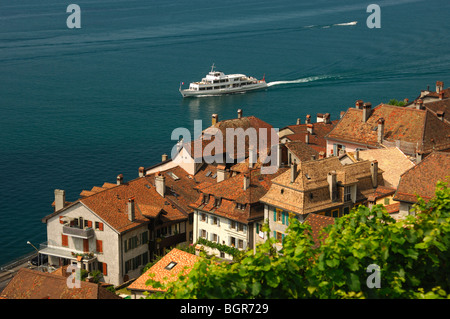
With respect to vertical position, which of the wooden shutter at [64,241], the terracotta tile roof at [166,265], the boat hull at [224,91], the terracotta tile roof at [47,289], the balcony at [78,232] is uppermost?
the boat hull at [224,91]

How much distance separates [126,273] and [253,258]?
42490 mm

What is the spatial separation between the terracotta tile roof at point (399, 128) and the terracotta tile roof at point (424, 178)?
1636 cm

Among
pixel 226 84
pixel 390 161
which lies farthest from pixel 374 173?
pixel 226 84

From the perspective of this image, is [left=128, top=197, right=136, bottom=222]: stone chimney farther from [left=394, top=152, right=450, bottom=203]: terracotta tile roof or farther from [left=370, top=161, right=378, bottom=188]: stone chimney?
[left=394, top=152, right=450, bottom=203]: terracotta tile roof

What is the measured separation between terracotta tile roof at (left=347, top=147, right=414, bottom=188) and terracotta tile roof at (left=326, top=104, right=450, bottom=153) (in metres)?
5.13

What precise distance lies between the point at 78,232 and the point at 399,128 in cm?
3365

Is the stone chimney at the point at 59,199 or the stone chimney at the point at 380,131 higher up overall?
the stone chimney at the point at 380,131

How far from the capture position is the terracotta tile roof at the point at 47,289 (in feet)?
141

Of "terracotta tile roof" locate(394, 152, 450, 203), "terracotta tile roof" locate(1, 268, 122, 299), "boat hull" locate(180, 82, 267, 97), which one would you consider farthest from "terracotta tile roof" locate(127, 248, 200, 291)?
"boat hull" locate(180, 82, 267, 97)

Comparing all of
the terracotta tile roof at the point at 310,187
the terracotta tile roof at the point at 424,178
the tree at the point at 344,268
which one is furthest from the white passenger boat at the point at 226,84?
the tree at the point at 344,268

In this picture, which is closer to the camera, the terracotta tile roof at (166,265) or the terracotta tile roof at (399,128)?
the terracotta tile roof at (166,265)

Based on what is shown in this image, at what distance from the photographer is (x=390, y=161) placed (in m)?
68.2

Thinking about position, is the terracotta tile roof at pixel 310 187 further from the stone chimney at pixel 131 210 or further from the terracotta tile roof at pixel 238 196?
the stone chimney at pixel 131 210
